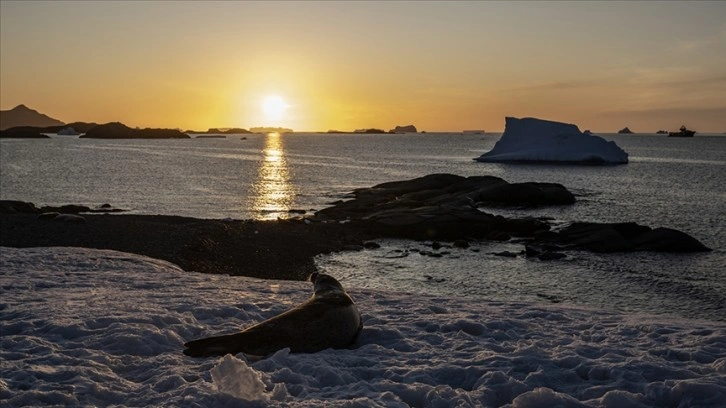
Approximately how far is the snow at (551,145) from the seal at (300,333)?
84.2 meters

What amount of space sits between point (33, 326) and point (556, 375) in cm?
809

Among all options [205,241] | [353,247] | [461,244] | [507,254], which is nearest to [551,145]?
[461,244]

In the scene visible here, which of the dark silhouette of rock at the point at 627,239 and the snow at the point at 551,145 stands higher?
the snow at the point at 551,145

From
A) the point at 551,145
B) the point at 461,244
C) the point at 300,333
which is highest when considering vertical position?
the point at 551,145

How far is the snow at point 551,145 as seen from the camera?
89.1 meters

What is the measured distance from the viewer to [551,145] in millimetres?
89812

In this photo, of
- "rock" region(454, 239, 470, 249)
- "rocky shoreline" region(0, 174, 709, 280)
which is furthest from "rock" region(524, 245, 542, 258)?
"rock" region(454, 239, 470, 249)

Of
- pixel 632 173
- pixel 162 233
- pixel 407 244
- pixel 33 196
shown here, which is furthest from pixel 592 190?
pixel 33 196

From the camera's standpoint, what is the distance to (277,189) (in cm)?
6081

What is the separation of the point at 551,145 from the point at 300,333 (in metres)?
87.2

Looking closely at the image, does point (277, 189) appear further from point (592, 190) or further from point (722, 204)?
point (722, 204)

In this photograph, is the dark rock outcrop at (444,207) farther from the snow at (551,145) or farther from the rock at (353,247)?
the snow at (551,145)

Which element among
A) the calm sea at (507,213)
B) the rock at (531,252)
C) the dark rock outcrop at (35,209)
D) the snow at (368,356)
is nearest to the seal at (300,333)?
the snow at (368,356)

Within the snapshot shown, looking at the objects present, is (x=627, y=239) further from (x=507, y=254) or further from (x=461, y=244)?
(x=461, y=244)
